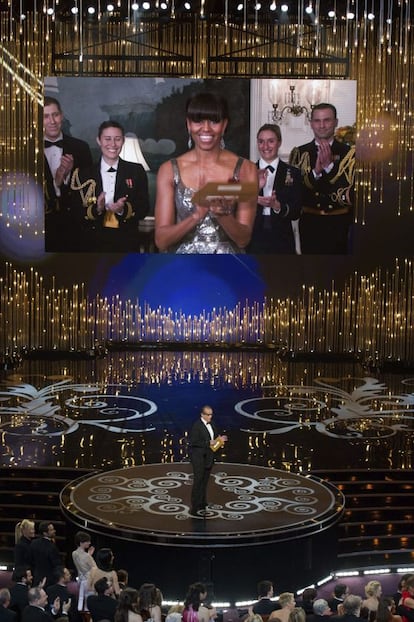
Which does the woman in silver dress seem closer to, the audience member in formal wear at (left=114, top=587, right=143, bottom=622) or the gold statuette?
the gold statuette

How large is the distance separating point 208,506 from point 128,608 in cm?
332

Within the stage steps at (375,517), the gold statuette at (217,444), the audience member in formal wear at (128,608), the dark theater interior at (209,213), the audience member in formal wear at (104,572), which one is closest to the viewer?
the audience member in formal wear at (128,608)

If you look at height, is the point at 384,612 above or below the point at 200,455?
below

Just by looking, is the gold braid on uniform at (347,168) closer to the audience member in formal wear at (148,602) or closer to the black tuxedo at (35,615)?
the audience member in formal wear at (148,602)

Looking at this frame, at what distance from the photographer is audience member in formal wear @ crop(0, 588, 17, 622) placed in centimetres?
623

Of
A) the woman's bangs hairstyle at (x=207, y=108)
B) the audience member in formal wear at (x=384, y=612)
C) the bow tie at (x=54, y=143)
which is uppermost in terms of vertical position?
the woman's bangs hairstyle at (x=207, y=108)

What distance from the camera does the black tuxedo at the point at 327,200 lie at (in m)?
17.4

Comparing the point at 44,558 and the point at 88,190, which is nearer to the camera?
the point at 44,558

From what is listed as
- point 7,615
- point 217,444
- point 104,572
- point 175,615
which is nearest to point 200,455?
point 217,444

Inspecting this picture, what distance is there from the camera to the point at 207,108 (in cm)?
1739

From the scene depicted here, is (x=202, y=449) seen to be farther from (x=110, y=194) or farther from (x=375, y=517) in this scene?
(x=110, y=194)

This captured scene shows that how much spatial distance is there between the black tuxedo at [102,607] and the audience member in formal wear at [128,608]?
35 cm

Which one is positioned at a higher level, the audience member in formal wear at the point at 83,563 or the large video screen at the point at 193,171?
the large video screen at the point at 193,171

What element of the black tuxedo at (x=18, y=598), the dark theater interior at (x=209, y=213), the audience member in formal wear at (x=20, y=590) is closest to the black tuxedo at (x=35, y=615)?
the audience member in formal wear at (x=20, y=590)
